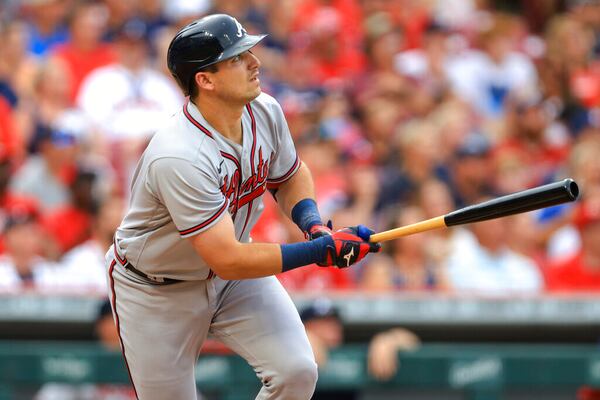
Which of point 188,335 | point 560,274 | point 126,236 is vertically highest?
point 126,236

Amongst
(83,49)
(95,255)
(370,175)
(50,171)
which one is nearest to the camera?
(95,255)

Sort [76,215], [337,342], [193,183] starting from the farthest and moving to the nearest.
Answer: [76,215] → [337,342] → [193,183]

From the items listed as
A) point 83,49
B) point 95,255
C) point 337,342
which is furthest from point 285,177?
point 83,49

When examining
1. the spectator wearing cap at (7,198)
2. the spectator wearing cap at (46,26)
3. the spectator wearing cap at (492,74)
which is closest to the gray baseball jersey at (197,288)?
the spectator wearing cap at (7,198)

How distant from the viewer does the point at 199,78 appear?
133 inches

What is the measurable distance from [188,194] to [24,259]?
8.66ft

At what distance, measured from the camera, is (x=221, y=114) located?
11.3 feet

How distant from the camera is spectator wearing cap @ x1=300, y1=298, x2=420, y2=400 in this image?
4.91 m

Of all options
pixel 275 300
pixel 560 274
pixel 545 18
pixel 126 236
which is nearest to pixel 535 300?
pixel 560 274

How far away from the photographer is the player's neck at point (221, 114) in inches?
134

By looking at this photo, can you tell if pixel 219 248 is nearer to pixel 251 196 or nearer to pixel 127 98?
pixel 251 196

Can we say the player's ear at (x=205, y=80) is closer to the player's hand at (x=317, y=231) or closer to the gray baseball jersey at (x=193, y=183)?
the gray baseball jersey at (x=193, y=183)

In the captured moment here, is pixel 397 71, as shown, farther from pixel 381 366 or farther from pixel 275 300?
pixel 275 300

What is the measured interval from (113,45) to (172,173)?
4273 mm
